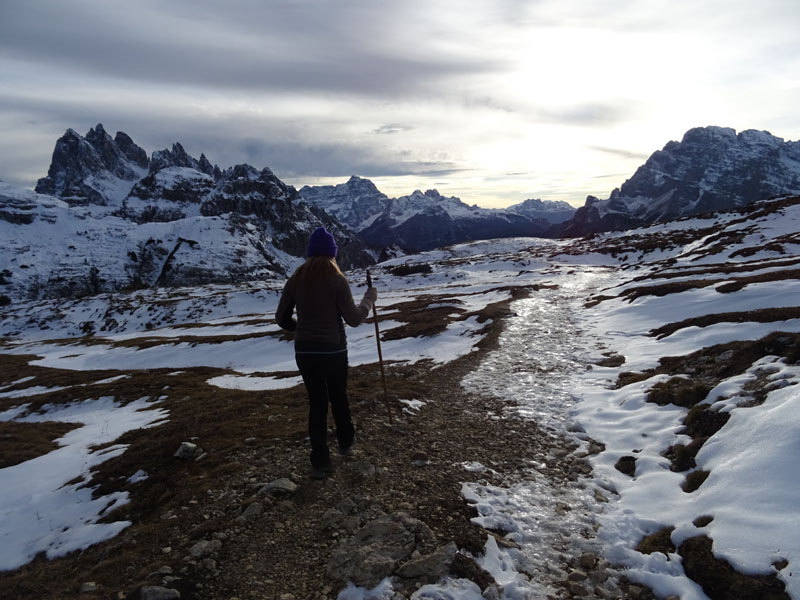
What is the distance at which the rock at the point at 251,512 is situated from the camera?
21.6 feet

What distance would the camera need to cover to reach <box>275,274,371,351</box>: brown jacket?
7.34 m

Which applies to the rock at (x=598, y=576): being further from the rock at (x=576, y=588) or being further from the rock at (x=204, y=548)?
the rock at (x=204, y=548)

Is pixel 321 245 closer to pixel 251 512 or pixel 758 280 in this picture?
pixel 251 512

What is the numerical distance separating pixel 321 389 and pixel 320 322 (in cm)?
129

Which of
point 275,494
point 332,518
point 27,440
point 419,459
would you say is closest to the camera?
point 332,518

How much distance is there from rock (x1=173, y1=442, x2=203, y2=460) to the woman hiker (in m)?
3.32

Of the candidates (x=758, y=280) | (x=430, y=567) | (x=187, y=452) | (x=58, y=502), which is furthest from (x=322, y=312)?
(x=758, y=280)

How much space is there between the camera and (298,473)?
804 cm

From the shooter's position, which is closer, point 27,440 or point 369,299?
point 369,299

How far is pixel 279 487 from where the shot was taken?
7395mm

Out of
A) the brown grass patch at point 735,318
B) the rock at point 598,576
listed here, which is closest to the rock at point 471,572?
the rock at point 598,576

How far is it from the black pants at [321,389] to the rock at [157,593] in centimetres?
304

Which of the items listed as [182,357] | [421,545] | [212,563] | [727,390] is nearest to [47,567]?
[212,563]

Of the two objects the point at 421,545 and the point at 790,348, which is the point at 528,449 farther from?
the point at 790,348
